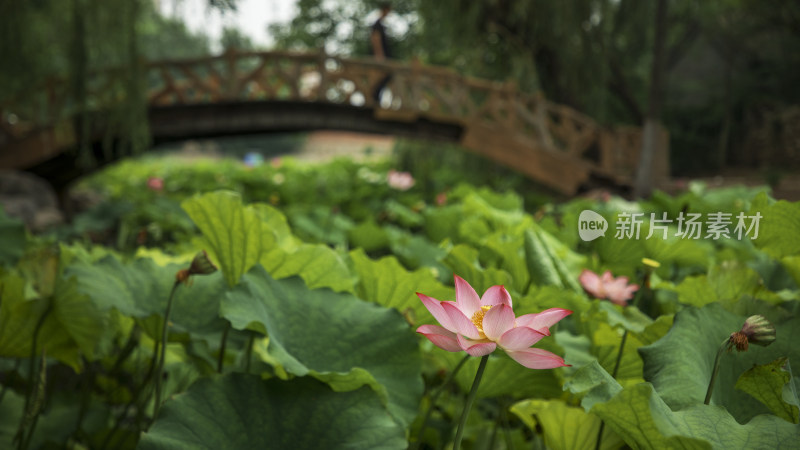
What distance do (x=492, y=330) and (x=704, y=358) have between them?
0.26 metres

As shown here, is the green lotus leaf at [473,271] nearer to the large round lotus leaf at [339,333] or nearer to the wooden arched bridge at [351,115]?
the large round lotus leaf at [339,333]

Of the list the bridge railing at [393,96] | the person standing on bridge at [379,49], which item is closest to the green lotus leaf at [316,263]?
the bridge railing at [393,96]

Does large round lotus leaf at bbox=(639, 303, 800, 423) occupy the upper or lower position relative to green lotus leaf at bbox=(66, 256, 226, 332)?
upper

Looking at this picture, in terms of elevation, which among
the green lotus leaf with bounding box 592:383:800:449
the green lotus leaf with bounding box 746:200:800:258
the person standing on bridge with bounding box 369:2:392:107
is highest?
the person standing on bridge with bounding box 369:2:392:107

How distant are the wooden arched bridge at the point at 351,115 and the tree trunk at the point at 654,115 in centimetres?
38

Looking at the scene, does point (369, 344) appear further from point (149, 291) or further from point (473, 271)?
point (149, 291)

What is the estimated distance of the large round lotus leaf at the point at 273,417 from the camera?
521 millimetres

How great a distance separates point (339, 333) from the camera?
646mm

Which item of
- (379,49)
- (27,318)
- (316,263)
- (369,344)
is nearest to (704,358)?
(369,344)

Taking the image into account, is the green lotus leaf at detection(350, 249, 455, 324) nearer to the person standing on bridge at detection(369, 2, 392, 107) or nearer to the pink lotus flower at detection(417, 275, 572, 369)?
the pink lotus flower at detection(417, 275, 572, 369)

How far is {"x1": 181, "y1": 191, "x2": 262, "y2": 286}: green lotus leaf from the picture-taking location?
0.69 meters

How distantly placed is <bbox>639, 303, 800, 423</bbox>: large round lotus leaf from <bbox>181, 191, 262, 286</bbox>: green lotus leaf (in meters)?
0.44

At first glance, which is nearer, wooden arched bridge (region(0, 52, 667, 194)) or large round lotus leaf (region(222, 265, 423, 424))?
large round lotus leaf (region(222, 265, 423, 424))

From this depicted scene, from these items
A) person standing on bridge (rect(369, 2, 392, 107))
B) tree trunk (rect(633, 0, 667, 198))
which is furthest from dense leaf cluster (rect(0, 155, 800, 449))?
person standing on bridge (rect(369, 2, 392, 107))
